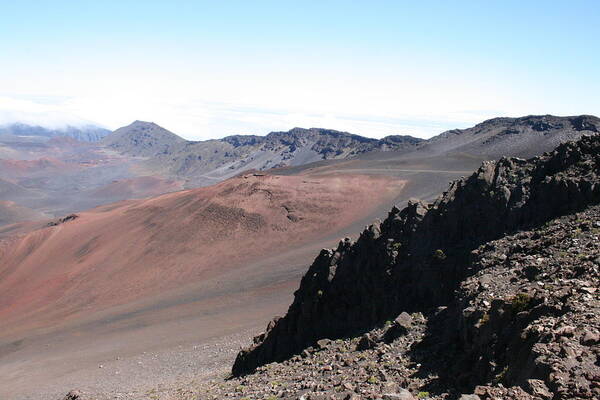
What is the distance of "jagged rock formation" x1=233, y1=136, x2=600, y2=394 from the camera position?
19609mm

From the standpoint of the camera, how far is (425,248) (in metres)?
22.2

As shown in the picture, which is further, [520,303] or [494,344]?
[520,303]

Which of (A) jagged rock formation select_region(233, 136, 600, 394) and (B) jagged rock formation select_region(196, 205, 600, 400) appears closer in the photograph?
(B) jagged rock formation select_region(196, 205, 600, 400)

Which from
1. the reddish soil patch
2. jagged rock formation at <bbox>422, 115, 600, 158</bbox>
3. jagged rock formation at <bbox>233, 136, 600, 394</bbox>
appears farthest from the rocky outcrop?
jagged rock formation at <bbox>422, 115, 600, 158</bbox>

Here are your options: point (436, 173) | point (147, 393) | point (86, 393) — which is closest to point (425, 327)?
point (147, 393)

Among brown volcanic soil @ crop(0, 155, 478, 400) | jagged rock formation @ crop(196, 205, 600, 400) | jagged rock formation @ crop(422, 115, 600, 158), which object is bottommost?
brown volcanic soil @ crop(0, 155, 478, 400)

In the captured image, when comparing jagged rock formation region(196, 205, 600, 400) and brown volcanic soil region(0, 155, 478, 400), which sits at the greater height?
jagged rock formation region(196, 205, 600, 400)

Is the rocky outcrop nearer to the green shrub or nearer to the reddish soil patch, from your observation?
the green shrub

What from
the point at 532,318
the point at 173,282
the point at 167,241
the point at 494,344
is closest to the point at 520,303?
the point at 532,318

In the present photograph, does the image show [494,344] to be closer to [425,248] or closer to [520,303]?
[520,303]

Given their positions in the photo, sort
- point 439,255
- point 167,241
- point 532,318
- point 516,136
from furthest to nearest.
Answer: point 516,136
point 167,241
point 439,255
point 532,318

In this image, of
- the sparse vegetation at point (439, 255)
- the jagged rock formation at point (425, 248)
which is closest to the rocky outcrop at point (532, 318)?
the jagged rock formation at point (425, 248)

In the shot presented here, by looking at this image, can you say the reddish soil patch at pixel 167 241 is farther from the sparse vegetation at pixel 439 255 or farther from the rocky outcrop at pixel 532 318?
the rocky outcrop at pixel 532 318

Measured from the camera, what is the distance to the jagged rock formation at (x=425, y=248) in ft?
64.3
